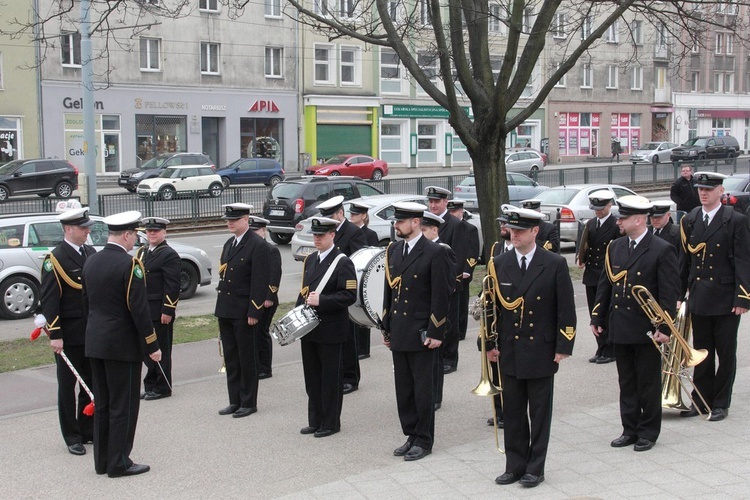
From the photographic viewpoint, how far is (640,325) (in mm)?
7441

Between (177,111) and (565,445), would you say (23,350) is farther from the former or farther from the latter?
(177,111)

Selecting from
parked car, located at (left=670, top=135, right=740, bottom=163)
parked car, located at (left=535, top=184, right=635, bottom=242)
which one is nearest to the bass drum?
parked car, located at (left=535, top=184, right=635, bottom=242)

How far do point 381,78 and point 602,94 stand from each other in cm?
1922

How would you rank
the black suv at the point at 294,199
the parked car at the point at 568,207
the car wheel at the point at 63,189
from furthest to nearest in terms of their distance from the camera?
the car wheel at the point at 63,189 → the black suv at the point at 294,199 → the parked car at the point at 568,207

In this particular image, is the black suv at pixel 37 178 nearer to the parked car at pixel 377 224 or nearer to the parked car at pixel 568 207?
the parked car at pixel 377 224

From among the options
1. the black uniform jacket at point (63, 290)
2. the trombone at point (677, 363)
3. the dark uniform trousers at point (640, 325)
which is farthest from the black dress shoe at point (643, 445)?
the black uniform jacket at point (63, 290)

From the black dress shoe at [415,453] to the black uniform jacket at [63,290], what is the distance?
9.44 ft

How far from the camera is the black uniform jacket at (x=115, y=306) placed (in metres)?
7.08

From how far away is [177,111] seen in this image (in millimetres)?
47906

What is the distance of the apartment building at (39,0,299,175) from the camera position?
4381 centimetres

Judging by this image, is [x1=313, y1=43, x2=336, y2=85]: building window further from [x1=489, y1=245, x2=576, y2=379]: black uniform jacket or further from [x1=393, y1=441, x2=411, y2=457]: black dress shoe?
[x1=489, y1=245, x2=576, y2=379]: black uniform jacket

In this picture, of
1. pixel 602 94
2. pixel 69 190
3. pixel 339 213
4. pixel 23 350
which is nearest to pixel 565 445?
pixel 339 213

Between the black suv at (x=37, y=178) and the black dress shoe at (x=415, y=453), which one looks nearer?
the black dress shoe at (x=415, y=453)

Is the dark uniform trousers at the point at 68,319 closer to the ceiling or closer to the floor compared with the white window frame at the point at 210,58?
closer to the floor
